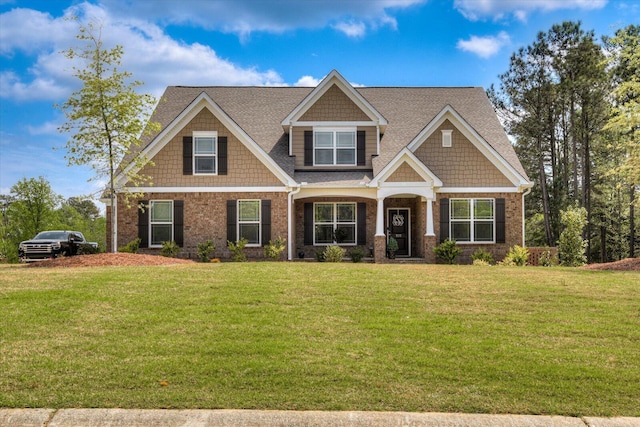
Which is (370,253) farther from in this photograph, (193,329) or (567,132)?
(567,132)

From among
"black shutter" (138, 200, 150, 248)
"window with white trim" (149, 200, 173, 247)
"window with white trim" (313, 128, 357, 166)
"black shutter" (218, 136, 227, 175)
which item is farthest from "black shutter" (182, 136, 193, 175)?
Result: "window with white trim" (313, 128, 357, 166)

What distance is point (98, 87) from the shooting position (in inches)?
651

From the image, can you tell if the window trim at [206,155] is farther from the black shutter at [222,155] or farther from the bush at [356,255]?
the bush at [356,255]

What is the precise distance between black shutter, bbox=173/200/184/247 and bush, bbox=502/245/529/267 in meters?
11.9

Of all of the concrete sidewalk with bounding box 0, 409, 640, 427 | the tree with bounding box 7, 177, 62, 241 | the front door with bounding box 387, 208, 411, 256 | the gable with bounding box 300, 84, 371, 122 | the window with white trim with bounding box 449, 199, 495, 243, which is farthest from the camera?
the tree with bounding box 7, 177, 62, 241

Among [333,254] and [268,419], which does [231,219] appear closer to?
[333,254]

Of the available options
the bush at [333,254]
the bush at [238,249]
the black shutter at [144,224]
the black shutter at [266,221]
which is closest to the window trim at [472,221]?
the bush at [333,254]

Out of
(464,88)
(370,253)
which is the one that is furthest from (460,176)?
(464,88)

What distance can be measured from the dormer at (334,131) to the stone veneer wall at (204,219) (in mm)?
2697

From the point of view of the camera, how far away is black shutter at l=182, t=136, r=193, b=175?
66.3 feet

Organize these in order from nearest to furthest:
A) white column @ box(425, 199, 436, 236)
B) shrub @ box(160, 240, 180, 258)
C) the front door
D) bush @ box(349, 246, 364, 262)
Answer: shrub @ box(160, 240, 180, 258) → bush @ box(349, 246, 364, 262) → white column @ box(425, 199, 436, 236) → the front door

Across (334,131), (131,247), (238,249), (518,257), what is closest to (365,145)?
(334,131)

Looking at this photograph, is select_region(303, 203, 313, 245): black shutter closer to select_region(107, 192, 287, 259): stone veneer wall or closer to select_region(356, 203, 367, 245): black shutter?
select_region(107, 192, 287, 259): stone veneer wall

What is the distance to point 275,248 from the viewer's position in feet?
63.3
